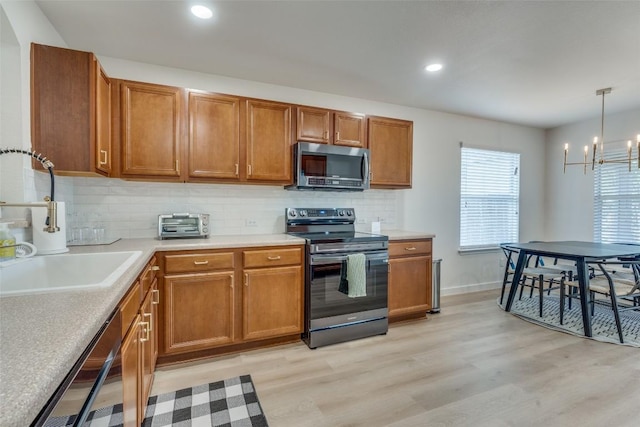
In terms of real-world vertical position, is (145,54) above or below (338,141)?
above

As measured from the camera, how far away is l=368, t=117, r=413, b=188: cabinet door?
10.9 feet

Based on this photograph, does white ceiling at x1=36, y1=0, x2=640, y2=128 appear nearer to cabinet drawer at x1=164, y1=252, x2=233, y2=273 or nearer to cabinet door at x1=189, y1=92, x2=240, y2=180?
cabinet door at x1=189, y1=92, x2=240, y2=180

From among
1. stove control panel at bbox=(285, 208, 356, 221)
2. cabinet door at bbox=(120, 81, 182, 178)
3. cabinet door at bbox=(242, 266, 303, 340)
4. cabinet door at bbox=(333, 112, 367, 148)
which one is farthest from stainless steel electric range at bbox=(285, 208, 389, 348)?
cabinet door at bbox=(120, 81, 182, 178)

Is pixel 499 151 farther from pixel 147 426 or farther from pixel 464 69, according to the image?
pixel 147 426

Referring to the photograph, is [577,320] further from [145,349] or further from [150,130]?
[150,130]

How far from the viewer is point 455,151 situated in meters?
4.21

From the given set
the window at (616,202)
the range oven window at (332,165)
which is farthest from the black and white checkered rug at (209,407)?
the window at (616,202)

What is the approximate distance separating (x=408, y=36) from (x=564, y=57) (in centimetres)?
141

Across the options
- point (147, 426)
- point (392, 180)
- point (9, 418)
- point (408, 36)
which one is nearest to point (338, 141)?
point (392, 180)

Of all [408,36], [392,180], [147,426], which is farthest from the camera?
[392,180]

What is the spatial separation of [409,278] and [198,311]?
206 centimetres

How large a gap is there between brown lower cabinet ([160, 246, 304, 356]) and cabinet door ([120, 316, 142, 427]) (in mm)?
800

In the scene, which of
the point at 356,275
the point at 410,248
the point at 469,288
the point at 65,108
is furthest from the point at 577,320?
the point at 65,108

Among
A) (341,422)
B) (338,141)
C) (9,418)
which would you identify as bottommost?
(341,422)
